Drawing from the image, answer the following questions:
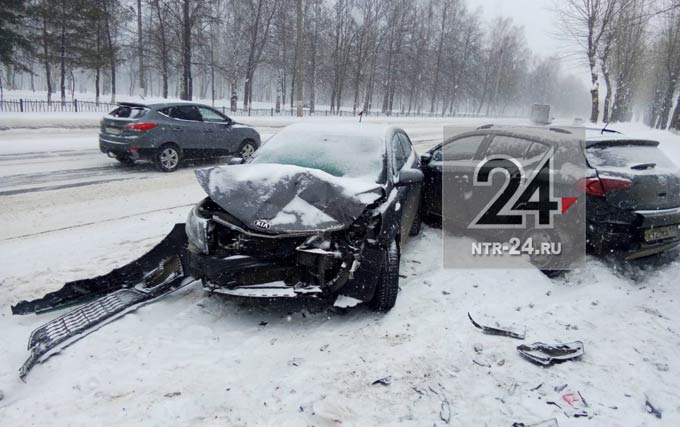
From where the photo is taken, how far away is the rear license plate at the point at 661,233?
4.70 metres

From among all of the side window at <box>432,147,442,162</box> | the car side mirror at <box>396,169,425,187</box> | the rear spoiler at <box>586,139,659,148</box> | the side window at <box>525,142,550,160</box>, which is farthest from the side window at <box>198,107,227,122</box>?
the rear spoiler at <box>586,139,659,148</box>

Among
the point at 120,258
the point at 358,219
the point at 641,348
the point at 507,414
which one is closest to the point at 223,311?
the point at 358,219

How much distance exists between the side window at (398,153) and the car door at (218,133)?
708 centimetres

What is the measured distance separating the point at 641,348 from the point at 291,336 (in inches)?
113

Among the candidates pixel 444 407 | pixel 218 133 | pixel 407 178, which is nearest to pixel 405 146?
pixel 407 178

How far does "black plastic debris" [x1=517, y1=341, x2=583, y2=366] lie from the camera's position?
3.24 metres

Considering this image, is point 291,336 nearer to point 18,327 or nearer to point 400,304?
point 400,304

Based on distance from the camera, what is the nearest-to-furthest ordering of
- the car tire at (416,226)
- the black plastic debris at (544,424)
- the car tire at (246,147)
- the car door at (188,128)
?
the black plastic debris at (544,424), the car tire at (416,226), the car door at (188,128), the car tire at (246,147)

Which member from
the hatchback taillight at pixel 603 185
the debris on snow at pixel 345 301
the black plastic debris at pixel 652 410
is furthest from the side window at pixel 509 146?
the black plastic debris at pixel 652 410

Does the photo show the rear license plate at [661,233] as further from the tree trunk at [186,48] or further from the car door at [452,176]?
the tree trunk at [186,48]

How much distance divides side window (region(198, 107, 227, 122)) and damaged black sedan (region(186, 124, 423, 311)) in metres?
8.06

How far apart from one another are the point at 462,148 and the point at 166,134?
289 inches

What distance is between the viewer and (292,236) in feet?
11.4

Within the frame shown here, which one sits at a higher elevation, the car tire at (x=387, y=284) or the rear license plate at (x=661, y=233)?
the rear license plate at (x=661, y=233)
